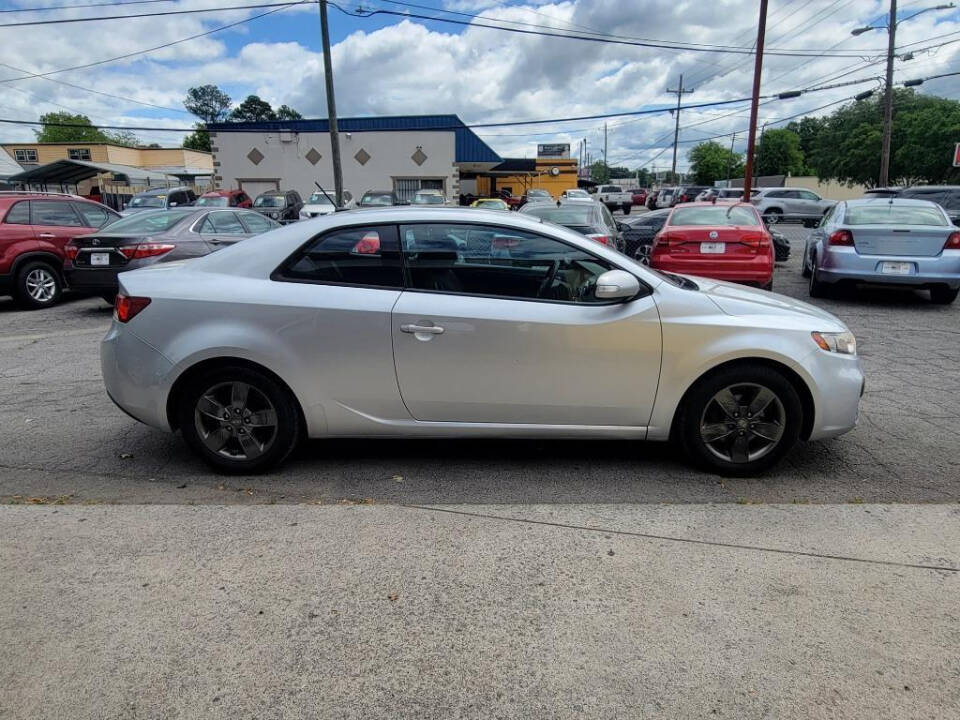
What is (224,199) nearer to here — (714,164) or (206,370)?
(206,370)

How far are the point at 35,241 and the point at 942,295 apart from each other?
13.2 meters

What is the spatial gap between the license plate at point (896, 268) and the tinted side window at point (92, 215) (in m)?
11.4

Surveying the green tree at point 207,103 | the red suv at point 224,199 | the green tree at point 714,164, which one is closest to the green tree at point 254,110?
the green tree at point 207,103

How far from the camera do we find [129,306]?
3805 millimetres

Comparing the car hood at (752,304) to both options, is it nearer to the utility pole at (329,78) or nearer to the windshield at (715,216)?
the windshield at (715,216)

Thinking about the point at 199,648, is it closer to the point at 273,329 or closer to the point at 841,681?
the point at 273,329

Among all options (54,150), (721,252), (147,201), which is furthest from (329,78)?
(54,150)

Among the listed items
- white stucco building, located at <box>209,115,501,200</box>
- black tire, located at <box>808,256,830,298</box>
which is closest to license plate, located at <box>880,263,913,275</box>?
black tire, located at <box>808,256,830,298</box>

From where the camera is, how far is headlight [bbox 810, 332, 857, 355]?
3.74 metres

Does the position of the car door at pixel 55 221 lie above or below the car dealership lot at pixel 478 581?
above

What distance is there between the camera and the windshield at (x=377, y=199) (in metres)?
22.0

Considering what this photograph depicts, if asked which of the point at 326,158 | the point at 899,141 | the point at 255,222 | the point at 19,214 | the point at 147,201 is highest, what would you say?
the point at 899,141

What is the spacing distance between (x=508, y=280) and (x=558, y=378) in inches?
25.6

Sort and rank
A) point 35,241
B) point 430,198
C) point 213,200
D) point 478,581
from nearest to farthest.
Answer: point 478,581 < point 35,241 < point 430,198 < point 213,200
